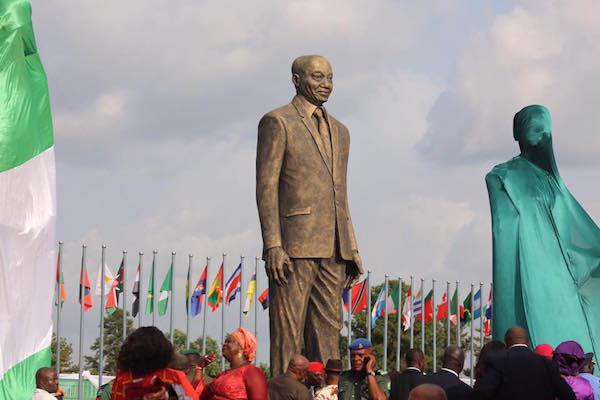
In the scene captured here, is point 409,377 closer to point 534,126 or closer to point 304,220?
point 304,220

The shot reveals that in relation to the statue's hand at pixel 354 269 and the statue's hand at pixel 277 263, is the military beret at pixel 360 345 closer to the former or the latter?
the statue's hand at pixel 277 263

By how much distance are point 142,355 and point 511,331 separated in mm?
3400

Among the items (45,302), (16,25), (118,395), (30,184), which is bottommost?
(118,395)

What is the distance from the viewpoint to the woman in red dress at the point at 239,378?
323 inches

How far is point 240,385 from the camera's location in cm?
827

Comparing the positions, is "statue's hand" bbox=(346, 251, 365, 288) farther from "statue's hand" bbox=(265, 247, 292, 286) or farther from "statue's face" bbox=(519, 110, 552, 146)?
"statue's face" bbox=(519, 110, 552, 146)

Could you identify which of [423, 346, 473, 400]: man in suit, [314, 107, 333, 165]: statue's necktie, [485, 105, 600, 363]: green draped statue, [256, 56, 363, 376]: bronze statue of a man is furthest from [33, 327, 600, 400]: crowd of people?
[485, 105, 600, 363]: green draped statue

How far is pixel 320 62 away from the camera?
13070 millimetres

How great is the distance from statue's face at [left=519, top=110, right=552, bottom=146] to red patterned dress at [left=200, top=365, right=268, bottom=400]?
8892 mm

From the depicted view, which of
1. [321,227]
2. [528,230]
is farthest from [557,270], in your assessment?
[321,227]

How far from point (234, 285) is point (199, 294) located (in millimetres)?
1473

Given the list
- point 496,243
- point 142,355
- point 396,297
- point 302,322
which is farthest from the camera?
point 396,297

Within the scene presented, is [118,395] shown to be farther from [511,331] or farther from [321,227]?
[321,227]

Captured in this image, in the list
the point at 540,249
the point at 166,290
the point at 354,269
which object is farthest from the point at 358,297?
the point at 354,269
